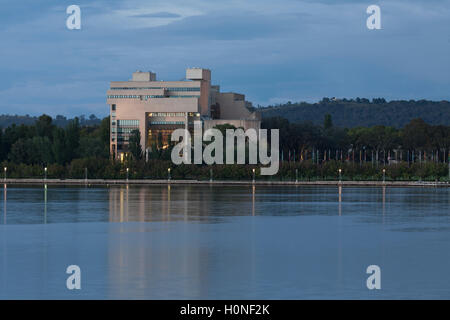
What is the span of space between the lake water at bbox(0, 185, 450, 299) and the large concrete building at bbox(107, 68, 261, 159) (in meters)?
85.5

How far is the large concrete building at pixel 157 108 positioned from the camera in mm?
139250

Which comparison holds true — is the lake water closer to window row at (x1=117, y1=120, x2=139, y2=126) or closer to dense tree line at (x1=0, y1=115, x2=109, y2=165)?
dense tree line at (x1=0, y1=115, x2=109, y2=165)

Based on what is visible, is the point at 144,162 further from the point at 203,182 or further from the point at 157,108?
the point at 157,108

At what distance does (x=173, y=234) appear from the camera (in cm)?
3738

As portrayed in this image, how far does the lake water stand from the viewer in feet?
74.5

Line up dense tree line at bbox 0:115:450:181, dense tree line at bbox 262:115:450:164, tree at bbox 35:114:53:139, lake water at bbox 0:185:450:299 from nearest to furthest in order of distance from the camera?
1. lake water at bbox 0:185:450:299
2. dense tree line at bbox 0:115:450:181
3. tree at bbox 35:114:53:139
4. dense tree line at bbox 262:115:450:164

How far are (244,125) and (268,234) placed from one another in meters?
103

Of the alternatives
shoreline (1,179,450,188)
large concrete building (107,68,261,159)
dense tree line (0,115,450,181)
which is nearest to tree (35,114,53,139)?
dense tree line (0,115,450,181)

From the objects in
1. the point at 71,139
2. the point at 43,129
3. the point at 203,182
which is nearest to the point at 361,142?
the point at 203,182

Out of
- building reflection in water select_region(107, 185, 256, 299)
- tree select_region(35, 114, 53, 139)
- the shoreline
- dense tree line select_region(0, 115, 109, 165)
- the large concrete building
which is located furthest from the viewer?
the large concrete building

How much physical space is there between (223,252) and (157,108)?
110 meters

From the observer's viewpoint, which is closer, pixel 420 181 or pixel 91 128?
pixel 420 181
